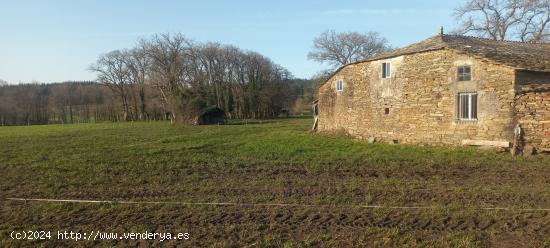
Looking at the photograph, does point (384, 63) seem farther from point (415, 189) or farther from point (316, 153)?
point (415, 189)

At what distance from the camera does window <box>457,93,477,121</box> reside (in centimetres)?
1619

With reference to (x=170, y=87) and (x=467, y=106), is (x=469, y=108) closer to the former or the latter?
(x=467, y=106)

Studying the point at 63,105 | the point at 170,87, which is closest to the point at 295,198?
the point at 170,87

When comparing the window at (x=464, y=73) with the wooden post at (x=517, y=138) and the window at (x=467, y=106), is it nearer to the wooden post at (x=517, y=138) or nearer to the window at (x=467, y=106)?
the window at (x=467, y=106)

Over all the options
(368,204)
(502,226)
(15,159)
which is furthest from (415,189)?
(15,159)

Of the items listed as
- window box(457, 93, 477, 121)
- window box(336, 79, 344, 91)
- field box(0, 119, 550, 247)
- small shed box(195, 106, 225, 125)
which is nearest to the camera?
field box(0, 119, 550, 247)

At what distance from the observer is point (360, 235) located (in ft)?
18.3

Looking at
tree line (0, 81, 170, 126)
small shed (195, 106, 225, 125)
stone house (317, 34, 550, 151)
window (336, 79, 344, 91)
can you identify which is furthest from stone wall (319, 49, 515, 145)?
tree line (0, 81, 170, 126)

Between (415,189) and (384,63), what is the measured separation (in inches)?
492

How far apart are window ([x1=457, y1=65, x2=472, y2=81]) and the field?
353 centimetres

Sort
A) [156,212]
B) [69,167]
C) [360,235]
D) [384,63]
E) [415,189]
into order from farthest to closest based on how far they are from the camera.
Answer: [384,63], [69,167], [415,189], [156,212], [360,235]

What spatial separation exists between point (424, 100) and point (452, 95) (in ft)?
4.36

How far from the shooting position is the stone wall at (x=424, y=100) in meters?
15.4

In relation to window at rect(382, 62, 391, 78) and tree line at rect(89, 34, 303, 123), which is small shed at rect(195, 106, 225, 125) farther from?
window at rect(382, 62, 391, 78)
